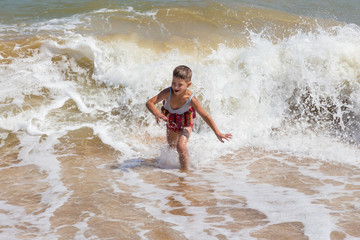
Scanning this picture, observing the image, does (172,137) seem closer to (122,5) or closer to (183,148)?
(183,148)

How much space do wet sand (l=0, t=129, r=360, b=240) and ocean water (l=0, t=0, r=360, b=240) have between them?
0.02 metres

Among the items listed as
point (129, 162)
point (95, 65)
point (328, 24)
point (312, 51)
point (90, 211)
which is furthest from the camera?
point (328, 24)

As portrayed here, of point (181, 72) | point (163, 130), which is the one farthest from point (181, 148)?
point (163, 130)

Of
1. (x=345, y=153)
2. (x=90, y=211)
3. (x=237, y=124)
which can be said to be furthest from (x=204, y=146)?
(x=90, y=211)

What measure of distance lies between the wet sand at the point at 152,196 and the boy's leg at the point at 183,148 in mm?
130

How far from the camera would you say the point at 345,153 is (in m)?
5.62

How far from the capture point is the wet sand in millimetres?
3230

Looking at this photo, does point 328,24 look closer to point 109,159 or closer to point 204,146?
point 204,146

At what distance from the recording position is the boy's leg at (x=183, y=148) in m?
4.96

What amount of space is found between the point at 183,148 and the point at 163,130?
5.75 ft

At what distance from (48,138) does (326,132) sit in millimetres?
4130

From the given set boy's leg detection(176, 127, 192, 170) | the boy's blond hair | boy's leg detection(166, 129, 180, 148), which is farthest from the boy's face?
boy's leg detection(166, 129, 180, 148)

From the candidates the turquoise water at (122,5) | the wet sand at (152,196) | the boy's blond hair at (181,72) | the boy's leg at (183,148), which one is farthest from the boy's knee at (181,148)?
the turquoise water at (122,5)

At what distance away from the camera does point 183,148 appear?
4.96 metres
